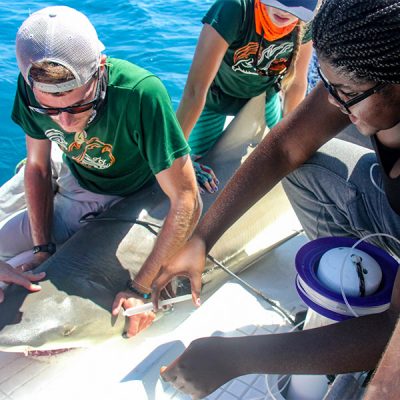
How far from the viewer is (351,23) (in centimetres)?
126

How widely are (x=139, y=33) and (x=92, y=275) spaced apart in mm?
6996

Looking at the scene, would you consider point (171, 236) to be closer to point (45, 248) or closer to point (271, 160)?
point (271, 160)

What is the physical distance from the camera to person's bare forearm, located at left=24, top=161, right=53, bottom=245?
257 centimetres

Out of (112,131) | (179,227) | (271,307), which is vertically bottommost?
(271,307)

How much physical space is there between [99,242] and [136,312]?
0.42 m

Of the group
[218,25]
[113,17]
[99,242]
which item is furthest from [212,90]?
[113,17]

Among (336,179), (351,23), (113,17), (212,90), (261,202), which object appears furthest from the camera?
(113,17)

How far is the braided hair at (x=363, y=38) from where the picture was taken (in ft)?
4.00

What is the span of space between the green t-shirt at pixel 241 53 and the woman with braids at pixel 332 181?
37.5 inches

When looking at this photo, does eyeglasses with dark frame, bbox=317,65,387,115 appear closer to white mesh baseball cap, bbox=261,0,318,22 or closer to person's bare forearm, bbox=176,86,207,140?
white mesh baseball cap, bbox=261,0,318,22

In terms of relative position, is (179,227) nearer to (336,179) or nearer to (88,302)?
(88,302)

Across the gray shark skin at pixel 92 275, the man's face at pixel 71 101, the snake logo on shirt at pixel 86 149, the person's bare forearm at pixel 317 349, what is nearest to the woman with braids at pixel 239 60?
the gray shark skin at pixel 92 275

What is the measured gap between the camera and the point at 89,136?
2271 mm

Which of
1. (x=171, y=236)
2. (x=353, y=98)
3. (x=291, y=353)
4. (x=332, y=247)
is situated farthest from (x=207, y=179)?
(x=291, y=353)
